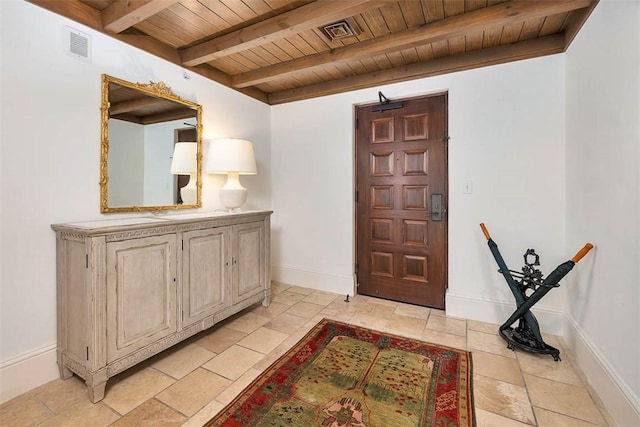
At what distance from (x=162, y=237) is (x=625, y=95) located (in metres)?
2.74

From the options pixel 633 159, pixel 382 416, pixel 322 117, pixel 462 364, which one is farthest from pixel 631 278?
pixel 322 117

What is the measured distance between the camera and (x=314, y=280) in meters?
3.45

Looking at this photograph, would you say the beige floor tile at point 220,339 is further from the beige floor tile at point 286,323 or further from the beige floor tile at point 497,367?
the beige floor tile at point 497,367

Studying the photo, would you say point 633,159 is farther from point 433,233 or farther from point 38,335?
point 38,335

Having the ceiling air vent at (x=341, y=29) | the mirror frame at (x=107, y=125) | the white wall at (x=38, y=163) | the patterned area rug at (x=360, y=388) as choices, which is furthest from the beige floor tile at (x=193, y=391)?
the ceiling air vent at (x=341, y=29)

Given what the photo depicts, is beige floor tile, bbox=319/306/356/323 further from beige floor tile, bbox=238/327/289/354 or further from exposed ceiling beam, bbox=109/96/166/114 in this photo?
exposed ceiling beam, bbox=109/96/166/114

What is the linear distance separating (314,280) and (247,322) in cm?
109

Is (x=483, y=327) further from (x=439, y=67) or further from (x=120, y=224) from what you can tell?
(x=120, y=224)

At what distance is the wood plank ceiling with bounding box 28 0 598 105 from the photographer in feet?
6.05

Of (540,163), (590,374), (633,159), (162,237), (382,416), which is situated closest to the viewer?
(633,159)

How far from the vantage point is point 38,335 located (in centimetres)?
171

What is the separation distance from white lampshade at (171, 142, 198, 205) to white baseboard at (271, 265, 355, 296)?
151 centimetres

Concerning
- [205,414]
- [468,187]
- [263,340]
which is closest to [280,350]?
[263,340]

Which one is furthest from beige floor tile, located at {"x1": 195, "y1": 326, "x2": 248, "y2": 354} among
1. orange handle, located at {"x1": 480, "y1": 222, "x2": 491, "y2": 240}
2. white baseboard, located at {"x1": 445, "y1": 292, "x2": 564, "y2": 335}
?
orange handle, located at {"x1": 480, "y1": 222, "x2": 491, "y2": 240}
